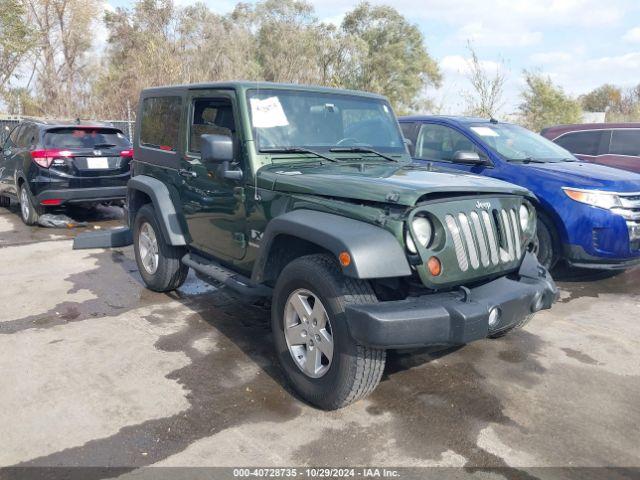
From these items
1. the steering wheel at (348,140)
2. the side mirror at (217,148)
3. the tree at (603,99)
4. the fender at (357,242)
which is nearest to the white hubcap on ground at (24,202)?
the side mirror at (217,148)

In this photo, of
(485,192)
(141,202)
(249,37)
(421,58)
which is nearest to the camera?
(485,192)

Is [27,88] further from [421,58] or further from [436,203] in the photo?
[436,203]

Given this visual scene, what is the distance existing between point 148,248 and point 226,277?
1677 millimetres

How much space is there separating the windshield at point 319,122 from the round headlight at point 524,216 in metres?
1.26

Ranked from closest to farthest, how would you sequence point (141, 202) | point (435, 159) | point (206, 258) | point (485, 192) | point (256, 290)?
point (485, 192) < point (256, 290) < point (206, 258) < point (141, 202) < point (435, 159)

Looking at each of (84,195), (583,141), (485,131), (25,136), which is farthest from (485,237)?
(25,136)

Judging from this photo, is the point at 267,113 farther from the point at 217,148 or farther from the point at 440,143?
the point at 440,143

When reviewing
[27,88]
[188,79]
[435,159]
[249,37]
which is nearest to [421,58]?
[249,37]

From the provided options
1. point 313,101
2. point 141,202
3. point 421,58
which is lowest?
A: point 141,202

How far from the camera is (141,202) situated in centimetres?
560

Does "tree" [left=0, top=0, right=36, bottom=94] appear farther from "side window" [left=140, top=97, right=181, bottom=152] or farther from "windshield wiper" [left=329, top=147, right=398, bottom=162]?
"windshield wiper" [left=329, top=147, right=398, bottom=162]

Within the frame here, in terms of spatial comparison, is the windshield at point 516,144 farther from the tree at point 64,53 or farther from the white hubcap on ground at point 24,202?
the tree at point 64,53

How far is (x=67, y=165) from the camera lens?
8281 millimetres

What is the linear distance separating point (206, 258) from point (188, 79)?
20.1m
